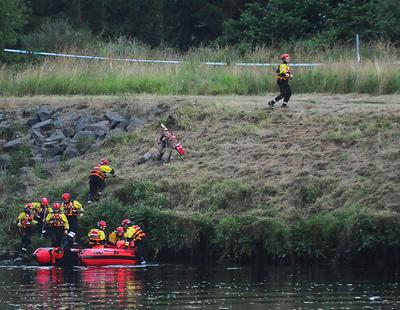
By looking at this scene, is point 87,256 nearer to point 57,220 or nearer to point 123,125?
point 57,220

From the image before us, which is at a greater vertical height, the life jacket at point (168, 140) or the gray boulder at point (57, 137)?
the gray boulder at point (57, 137)

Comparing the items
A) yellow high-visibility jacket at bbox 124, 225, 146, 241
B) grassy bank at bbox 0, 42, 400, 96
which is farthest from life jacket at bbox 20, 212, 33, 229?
grassy bank at bbox 0, 42, 400, 96

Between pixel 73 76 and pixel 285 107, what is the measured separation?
10.5 meters

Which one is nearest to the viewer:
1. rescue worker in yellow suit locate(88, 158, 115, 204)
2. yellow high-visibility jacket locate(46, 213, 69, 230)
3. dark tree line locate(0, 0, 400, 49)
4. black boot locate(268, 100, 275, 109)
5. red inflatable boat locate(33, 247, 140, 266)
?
red inflatable boat locate(33, 247, 140, 266)

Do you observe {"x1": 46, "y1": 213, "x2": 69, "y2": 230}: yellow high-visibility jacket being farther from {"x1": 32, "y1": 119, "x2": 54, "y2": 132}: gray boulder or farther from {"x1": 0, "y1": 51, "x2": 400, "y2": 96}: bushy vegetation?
{"x1": 0, "y1": 51, "x2": 400, "y2": 96}: bushy vegetation

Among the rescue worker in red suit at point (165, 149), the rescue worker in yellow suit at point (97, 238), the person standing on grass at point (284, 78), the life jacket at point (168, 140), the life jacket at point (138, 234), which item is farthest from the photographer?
the person standing on grass at point (284, 78)

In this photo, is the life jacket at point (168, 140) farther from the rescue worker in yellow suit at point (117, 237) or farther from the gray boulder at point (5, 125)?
→ the gray boulder at point (5, 125)

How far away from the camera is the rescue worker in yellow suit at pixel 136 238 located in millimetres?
32938

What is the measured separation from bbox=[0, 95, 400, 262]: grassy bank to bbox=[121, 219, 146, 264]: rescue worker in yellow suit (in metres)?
0.54

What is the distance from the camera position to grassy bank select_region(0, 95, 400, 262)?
3094cm

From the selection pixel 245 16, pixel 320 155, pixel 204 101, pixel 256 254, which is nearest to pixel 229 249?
pixel 256 254

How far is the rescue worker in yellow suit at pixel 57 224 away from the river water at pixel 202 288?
2496mm

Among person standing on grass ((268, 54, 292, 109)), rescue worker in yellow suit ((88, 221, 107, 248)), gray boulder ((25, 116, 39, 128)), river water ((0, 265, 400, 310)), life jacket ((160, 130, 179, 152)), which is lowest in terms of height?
river water ((0, 265, 400, 310))

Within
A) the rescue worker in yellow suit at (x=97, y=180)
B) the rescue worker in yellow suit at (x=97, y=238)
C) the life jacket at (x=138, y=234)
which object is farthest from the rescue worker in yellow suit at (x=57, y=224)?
the life jacket at (x=138, y=234)
